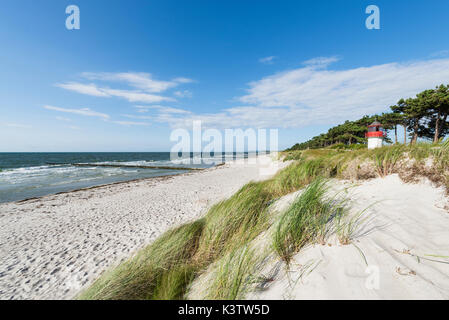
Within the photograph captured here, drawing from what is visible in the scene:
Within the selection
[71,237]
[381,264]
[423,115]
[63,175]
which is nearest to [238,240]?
[381,264]

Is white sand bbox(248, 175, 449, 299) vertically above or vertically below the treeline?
below

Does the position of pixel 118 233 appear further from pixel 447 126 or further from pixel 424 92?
pixel 447 126

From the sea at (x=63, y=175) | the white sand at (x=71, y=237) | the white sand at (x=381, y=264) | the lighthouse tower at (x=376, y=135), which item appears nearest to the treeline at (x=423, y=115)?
the lighthouse tower at (x=376, y=135)

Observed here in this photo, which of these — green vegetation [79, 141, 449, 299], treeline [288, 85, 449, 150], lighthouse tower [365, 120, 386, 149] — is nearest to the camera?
green vegetation [79, 141, 449, 299]

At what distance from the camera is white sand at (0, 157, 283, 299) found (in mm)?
3723

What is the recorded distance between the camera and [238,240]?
309 cm

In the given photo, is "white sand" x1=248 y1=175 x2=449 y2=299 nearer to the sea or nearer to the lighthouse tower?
the lighthouse tower

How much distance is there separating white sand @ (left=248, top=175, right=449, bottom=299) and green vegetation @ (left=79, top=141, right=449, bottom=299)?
0.64 feet

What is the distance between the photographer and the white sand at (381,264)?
1.62 meters

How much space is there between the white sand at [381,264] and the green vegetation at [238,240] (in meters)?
0.19

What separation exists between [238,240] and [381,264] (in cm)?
195

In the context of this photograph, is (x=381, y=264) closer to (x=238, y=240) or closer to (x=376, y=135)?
(x=238, y=240)

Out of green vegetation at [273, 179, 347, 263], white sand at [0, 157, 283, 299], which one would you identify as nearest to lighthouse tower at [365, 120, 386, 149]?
white sand at [0, 157, 283, 299]

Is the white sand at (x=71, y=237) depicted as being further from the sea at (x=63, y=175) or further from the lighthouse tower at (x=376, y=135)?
the lighthouse tower at (x=376, y=135)
